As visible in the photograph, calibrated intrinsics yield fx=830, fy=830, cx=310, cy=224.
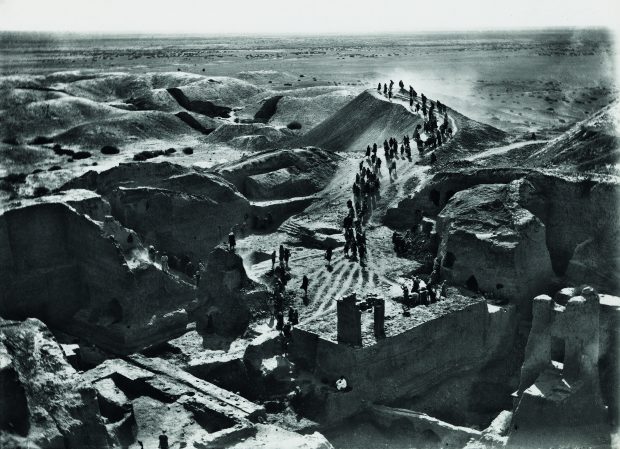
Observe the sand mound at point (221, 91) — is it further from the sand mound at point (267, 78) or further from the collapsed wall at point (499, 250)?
the collapsed wall at point (499, 250)

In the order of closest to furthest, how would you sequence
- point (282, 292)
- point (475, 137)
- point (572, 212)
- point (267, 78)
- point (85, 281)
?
point (85, 281), point (282, 292), point (572, 212), point (475, 137), point (267, 78)

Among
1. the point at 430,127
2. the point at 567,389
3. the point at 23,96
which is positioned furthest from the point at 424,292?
the point at 23,96

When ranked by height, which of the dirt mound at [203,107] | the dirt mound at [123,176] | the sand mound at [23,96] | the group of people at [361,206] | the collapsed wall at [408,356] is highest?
the sand mound at [23,96]

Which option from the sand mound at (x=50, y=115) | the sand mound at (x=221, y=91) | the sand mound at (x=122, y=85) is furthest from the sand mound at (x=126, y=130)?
the sand mound at (x=122, y=85)

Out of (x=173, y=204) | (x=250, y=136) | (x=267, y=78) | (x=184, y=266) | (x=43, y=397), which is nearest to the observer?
(x=43, y=397)

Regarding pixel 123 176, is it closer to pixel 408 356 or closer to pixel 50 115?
pixel 408 356

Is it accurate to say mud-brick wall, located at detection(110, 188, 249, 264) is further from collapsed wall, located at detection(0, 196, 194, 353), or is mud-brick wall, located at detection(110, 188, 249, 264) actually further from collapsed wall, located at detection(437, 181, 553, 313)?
collapsed wall, located at detection(437, 181, 553, 313)

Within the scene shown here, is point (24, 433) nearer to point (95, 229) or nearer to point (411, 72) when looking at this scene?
point (95, 229)
